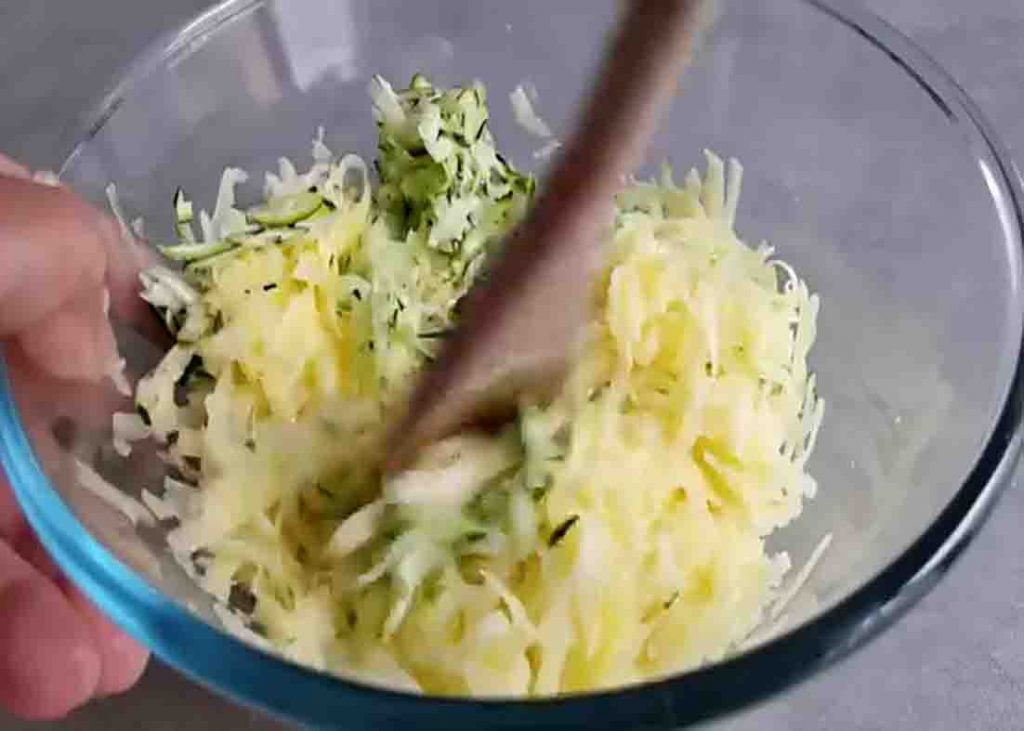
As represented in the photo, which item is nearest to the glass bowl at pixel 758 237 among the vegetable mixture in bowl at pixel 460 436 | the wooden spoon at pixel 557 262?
the vegetable mixture in bowl at pixel 460 436

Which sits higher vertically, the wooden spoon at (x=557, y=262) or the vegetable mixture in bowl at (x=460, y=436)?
the wooden spoon at (x=557, y=262)

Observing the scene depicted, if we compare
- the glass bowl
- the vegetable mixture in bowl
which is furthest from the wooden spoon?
the glass bowl

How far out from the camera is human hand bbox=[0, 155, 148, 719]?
2.20 feet

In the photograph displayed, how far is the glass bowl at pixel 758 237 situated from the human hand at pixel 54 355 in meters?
0.02

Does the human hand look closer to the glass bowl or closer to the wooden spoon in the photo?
the glass bowl

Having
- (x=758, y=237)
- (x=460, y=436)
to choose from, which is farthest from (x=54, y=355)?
(x=758, y=237)

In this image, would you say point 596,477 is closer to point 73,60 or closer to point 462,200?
point 462,200

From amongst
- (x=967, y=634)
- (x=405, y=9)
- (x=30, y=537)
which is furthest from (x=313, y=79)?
(x=967, y=634)

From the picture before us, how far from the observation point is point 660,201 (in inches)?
31.9

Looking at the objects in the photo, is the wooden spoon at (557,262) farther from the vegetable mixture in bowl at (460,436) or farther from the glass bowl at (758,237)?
the glass bowl at (758,237)

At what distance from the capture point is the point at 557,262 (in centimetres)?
59

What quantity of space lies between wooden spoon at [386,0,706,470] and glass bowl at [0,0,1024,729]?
0.14m

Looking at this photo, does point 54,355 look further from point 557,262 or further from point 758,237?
point 758,237

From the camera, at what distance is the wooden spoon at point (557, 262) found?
51cm
